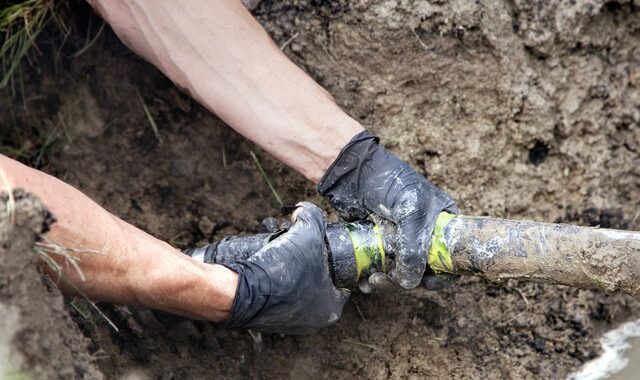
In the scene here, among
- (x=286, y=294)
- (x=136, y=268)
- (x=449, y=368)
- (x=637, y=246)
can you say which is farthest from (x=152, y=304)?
(x=637, y=246)

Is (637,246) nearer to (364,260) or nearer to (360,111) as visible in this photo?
(364,260)

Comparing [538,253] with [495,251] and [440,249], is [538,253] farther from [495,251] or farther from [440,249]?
[440,249]

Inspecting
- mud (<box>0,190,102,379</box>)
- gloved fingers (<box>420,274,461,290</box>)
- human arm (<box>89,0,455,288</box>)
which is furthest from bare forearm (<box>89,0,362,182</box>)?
mud (<box>0,190,102,379</box>)

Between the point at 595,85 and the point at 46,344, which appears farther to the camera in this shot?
the point at 595,85

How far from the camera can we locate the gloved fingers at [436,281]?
209 cm

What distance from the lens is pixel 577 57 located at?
2551 millimetres

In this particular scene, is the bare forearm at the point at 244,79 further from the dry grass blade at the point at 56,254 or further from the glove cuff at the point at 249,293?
the dry grass blade at the point at 56,254

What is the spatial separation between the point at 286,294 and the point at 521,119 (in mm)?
1029

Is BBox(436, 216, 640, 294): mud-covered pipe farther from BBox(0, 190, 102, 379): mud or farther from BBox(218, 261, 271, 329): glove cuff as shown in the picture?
BBox(0, 190, 102, 379): mud

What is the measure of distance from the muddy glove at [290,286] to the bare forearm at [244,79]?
0.67 feet

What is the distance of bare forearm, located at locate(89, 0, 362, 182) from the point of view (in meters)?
2.14

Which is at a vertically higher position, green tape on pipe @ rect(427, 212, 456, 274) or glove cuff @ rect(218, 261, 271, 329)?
green tape on pipe @ rect(427, 212, 456, 274)

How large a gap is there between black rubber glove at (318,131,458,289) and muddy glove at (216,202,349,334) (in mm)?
117

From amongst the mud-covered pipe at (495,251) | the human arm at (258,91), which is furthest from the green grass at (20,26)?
the mud-covered pipe at (495,251)
